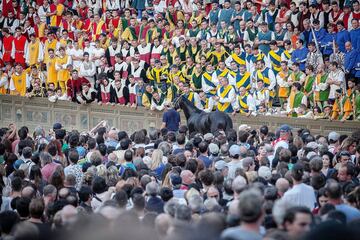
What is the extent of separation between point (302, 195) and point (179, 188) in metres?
1.88

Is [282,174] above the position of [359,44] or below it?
below

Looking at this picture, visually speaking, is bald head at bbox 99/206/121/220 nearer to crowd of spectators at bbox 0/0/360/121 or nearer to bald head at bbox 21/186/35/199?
bald head at bbox 21/186/35/199

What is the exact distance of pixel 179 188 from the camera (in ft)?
44.4

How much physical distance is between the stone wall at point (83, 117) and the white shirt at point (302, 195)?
10.6 metres

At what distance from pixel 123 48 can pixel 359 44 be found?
648cm

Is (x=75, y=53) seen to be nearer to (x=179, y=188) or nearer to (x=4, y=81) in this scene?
(x=4, y=81)

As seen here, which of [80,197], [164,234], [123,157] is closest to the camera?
[164,234]

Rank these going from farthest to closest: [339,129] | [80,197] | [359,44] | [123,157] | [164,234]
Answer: [359,44], [339,129], [123,157], [80,197], [164,234]

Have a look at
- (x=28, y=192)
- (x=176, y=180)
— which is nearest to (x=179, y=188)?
(x=176, y=180)

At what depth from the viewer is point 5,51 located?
1196 inches

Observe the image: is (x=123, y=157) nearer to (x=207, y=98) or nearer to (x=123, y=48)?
(x=207, y=98)

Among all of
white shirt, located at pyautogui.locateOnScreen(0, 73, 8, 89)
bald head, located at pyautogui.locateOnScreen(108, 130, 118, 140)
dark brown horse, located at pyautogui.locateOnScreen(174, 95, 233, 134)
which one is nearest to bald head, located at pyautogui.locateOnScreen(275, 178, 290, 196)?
bald head, located at pyautogui.locateOnScreen(108, 130, 118, 140)

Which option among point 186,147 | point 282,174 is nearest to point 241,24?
point 186,147

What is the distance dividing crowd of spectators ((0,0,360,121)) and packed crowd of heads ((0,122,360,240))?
16.1 feet
